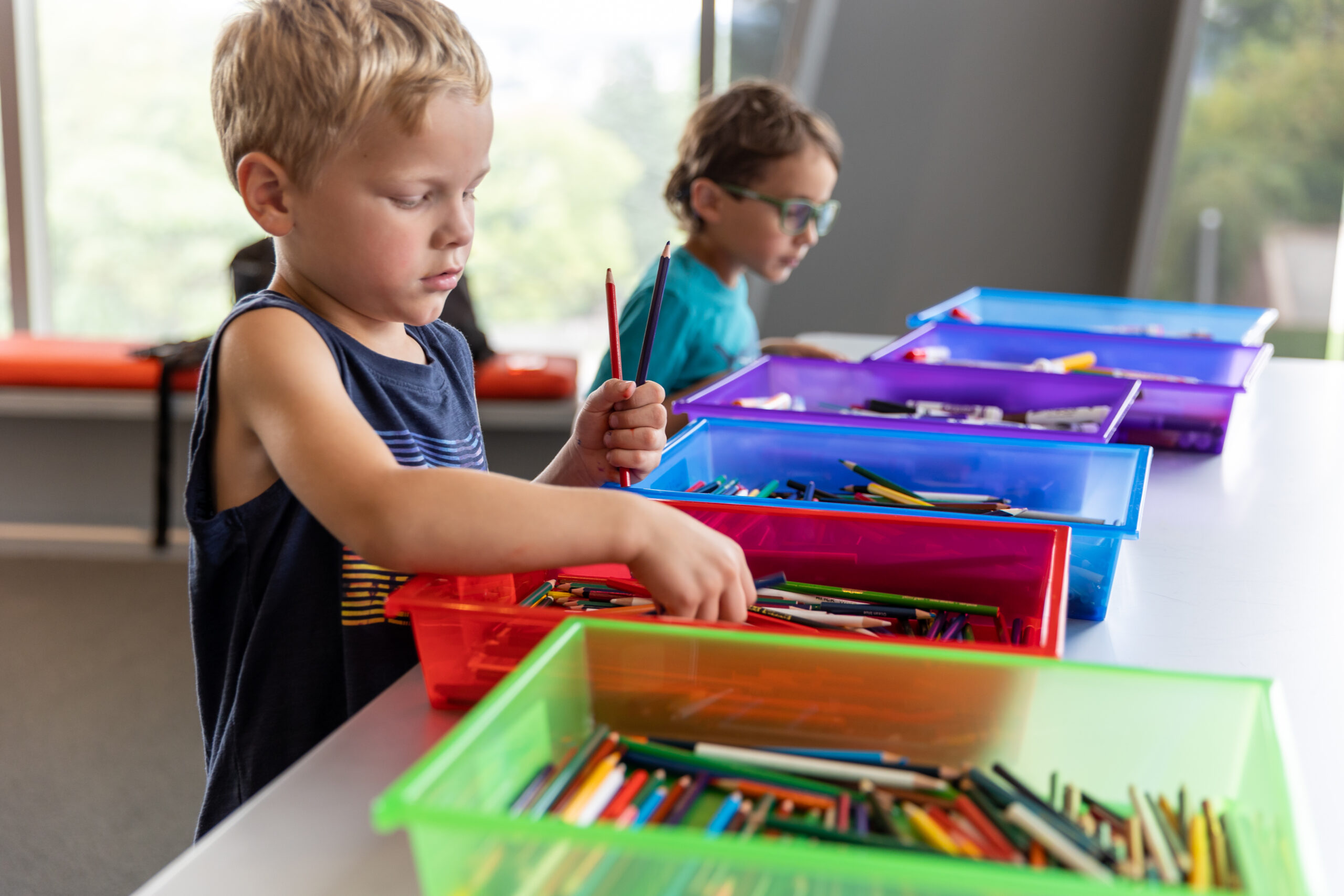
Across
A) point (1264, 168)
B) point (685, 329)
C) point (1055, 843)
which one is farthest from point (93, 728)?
point (1264, 168)

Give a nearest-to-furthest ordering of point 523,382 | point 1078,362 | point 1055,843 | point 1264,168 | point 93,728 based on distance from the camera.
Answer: point 1055,843, point 1078,362, point 93,728, point 523,382, point 1264,168

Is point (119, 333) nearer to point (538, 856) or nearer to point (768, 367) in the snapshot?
point (768, 367)

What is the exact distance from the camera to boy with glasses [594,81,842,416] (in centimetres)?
154

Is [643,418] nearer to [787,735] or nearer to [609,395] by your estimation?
[609,395]

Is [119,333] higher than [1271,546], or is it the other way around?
[1271,546]

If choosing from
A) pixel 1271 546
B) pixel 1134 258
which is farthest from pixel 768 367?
pixel 1134 258

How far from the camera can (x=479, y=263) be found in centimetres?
344

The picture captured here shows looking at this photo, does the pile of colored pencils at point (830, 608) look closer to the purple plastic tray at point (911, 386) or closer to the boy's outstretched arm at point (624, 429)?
the boy's outstretched arm at point (624, 429)

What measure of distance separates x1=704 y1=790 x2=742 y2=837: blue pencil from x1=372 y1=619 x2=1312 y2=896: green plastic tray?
0.05 meters

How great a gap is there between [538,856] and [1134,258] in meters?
3.14

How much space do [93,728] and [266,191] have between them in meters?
1.61

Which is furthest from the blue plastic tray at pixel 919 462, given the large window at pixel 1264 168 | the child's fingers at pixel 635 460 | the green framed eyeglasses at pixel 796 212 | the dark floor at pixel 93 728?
the large window at pixel 1264 168

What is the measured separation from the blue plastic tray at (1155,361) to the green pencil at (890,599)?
2.11ft

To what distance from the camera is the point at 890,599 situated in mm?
670
